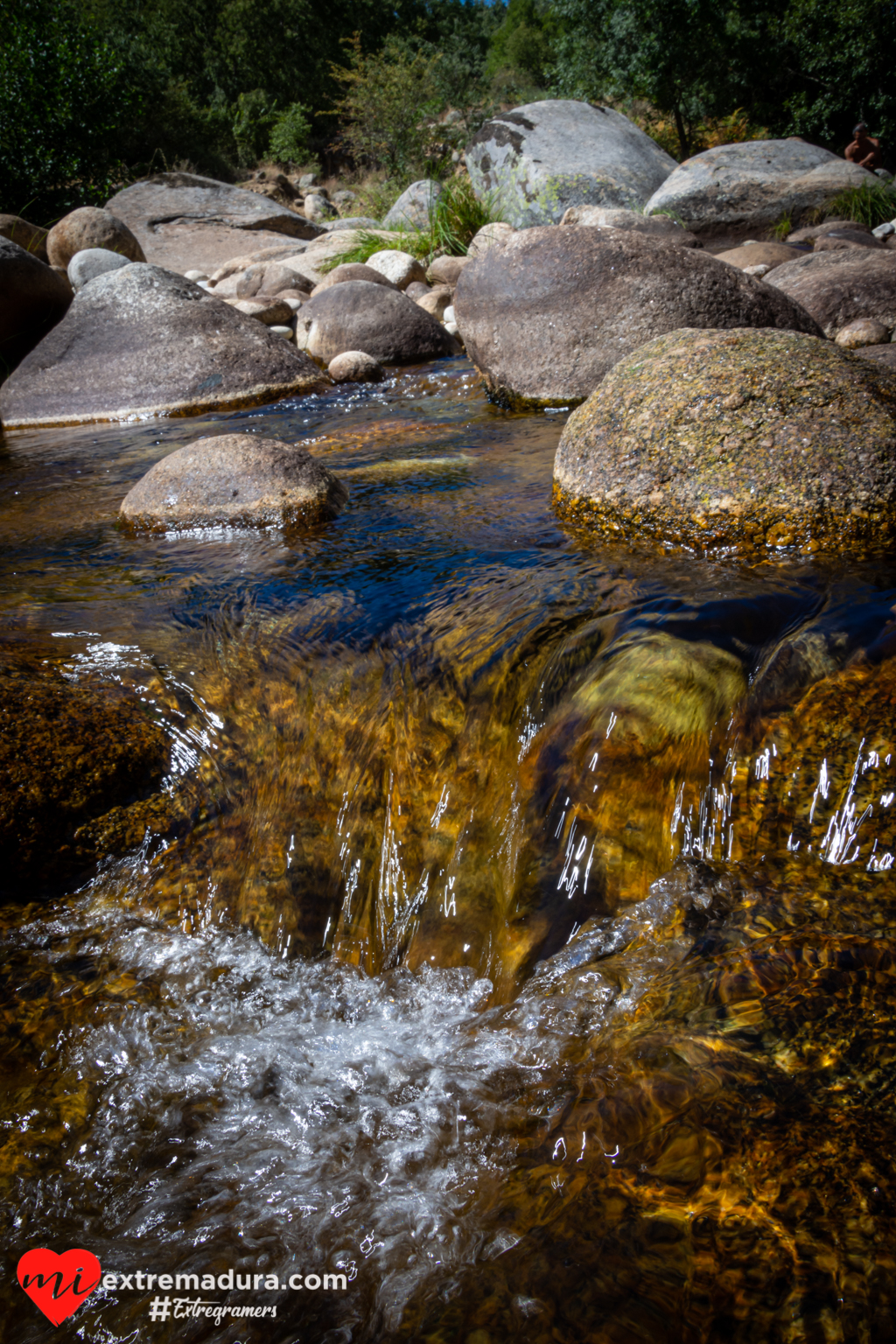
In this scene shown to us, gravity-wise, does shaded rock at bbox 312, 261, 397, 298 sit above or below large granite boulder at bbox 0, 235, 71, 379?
above

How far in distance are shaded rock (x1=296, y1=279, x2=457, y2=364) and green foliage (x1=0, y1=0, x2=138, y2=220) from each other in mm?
11232

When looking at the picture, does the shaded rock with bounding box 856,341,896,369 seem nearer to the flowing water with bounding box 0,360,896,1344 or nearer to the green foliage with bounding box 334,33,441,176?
the flowing water with bounding box 0,360,896,1344

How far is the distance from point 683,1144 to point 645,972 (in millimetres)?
454

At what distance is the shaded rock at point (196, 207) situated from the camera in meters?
18.0

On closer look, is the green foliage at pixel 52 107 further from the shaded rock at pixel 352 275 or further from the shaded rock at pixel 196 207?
the shaded rock at pixel 352 275

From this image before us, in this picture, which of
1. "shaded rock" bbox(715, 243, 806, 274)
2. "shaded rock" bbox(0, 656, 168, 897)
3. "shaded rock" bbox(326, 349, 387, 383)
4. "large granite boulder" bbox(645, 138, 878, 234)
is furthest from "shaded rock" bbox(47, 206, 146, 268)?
"shaded rock" bbox(0, 656, 168, 897)

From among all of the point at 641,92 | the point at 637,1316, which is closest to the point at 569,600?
the point at 637,1316

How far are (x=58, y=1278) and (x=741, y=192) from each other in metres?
16.1

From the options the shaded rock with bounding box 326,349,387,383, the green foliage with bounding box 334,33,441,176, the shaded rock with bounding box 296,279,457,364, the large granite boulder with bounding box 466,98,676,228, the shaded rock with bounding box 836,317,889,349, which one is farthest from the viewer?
the green foliage with bounding box 334,33,441,176

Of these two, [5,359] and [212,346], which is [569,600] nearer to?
[212,346]

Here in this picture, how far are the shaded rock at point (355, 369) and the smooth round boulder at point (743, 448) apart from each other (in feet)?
16.9

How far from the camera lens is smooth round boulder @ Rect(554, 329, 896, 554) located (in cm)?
300

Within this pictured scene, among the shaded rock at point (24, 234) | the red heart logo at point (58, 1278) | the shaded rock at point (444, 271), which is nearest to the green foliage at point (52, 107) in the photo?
the shaded rock at point (24, 234)

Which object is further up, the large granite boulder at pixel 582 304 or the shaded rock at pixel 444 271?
the shaded rock at pixel 444 271
